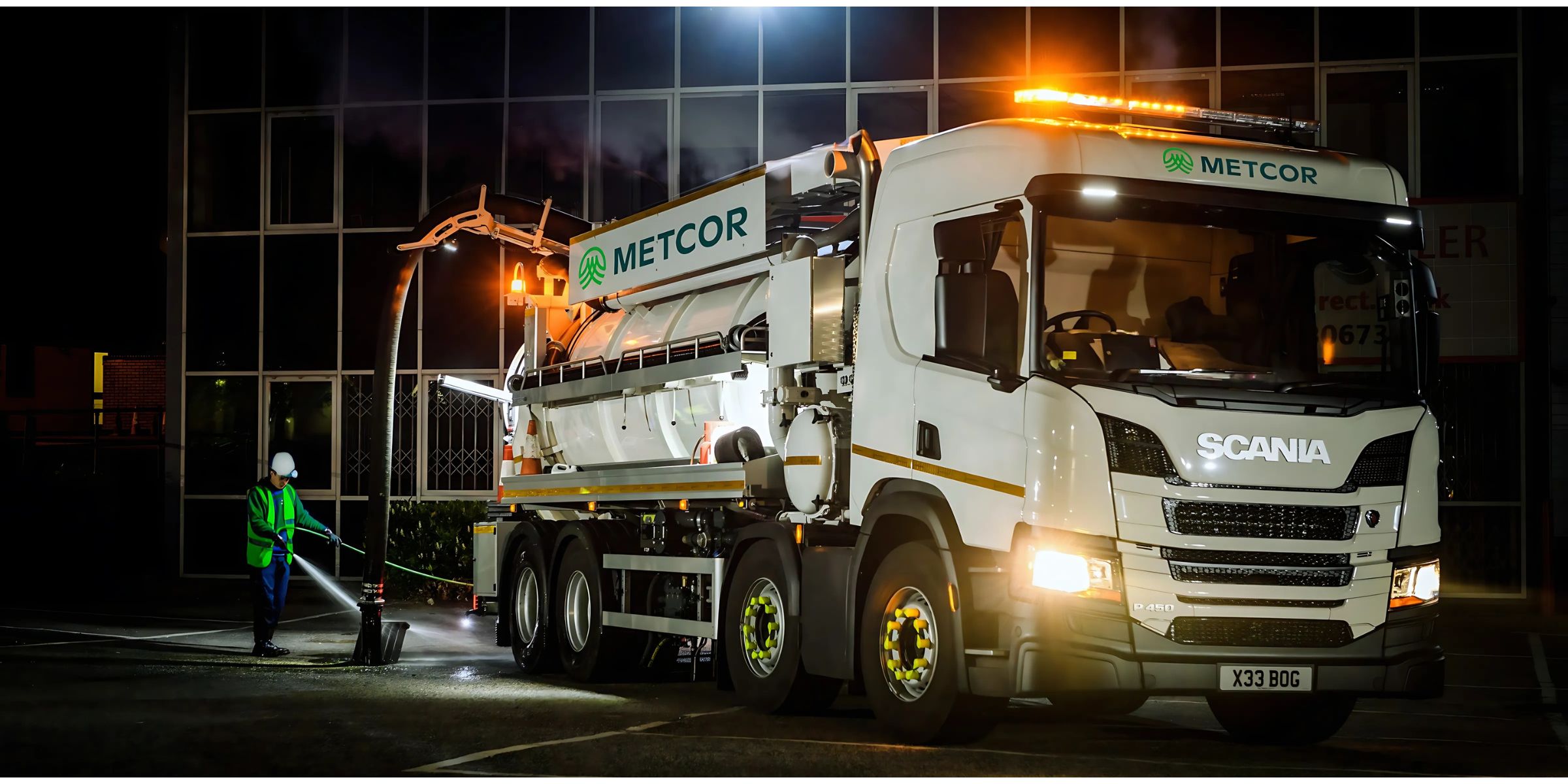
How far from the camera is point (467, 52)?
24.7 meters

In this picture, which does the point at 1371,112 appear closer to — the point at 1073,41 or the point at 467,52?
the point at 1073,41

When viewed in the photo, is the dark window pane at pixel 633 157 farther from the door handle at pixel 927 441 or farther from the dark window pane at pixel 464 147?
the door handle at pixel 927 441

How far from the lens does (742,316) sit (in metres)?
11.5

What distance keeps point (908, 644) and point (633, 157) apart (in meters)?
16.4

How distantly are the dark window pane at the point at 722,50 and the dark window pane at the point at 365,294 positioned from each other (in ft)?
16.4

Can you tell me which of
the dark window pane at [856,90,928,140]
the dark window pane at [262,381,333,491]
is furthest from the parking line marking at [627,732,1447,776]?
the dark window pane at [262,381,333,491]

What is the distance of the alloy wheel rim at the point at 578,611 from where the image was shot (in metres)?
13.2

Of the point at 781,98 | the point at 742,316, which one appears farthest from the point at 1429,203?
the point at 742,316

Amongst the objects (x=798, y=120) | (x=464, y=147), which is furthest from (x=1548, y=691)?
(x=464, y=147)

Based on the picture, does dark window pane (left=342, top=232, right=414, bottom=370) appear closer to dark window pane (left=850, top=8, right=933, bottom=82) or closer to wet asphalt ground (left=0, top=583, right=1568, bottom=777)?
dark window pane (left=850, top=8, right=933, bottom=82)

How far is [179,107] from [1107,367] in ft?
72.4

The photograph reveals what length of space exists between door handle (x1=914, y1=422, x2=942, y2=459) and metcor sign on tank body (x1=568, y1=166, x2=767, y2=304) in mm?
2811

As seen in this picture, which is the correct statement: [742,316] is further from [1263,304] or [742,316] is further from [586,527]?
[1263,304]

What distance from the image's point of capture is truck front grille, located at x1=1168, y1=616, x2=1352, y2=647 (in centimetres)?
762
